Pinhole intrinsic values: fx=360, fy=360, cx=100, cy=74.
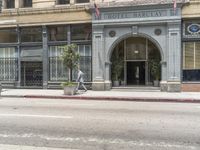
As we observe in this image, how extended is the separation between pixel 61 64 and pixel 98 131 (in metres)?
17.8

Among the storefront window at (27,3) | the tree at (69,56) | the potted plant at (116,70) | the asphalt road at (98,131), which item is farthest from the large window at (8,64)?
the asphalt road at (98,131)

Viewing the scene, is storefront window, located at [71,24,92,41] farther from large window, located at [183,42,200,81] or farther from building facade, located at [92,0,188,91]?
large window, located at [183,42,200,81]

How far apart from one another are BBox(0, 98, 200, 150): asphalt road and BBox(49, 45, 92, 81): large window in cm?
1323

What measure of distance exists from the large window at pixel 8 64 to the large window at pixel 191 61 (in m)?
12.9

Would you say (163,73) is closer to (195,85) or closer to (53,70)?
(195,85)

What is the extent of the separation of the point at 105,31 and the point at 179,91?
6.68 m

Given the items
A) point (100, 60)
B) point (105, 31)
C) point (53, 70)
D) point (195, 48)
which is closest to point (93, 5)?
point (105, 31)

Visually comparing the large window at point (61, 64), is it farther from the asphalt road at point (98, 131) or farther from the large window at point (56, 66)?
the asphalt road at point (98, 131)

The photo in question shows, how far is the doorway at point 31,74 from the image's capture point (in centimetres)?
2784

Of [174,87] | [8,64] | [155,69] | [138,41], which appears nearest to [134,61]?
[138,41]

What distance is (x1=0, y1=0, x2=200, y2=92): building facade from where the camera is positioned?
24219mm

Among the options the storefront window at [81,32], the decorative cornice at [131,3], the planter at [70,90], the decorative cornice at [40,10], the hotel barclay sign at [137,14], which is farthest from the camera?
the storefront window at [81,32]

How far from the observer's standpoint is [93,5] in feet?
83.0

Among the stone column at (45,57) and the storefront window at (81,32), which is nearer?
the storefront window at (81,32)
